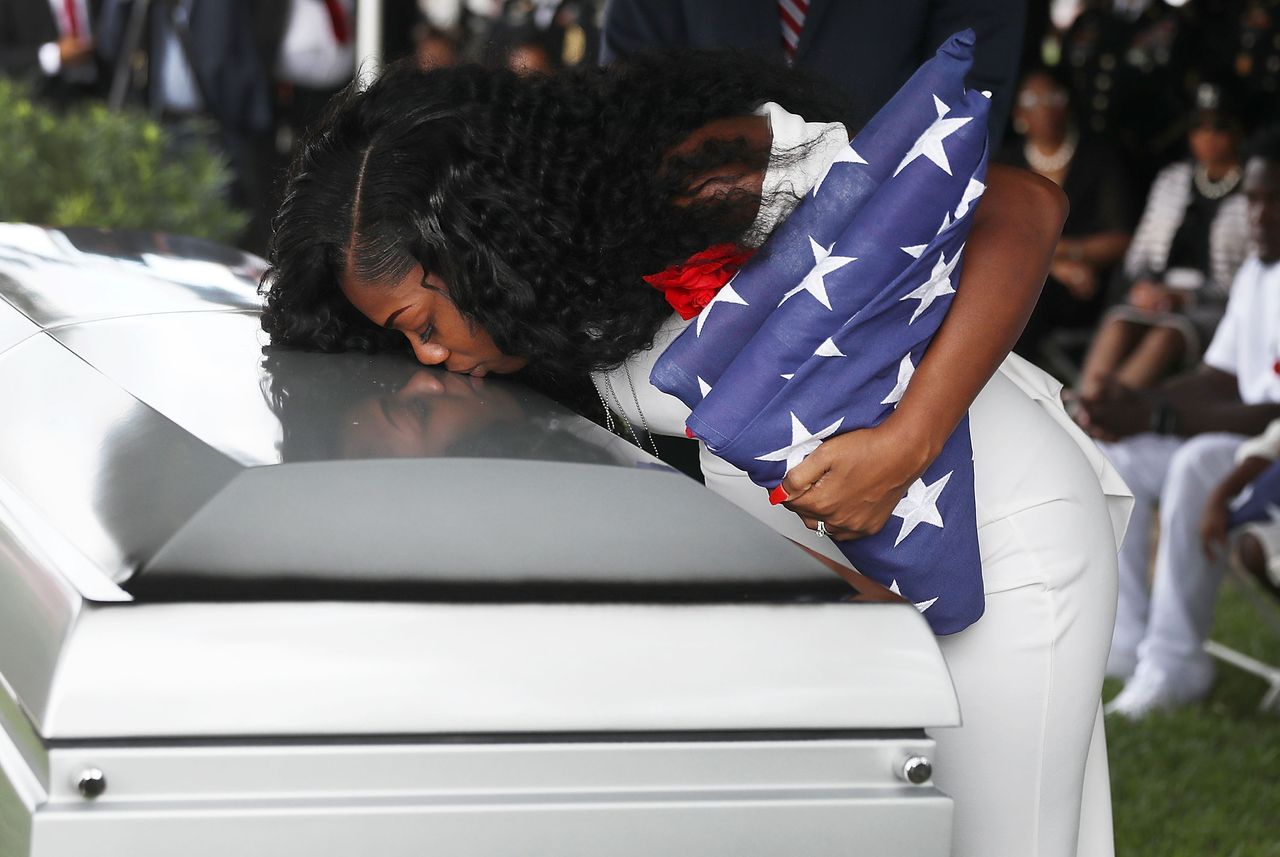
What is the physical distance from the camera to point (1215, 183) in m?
6.68

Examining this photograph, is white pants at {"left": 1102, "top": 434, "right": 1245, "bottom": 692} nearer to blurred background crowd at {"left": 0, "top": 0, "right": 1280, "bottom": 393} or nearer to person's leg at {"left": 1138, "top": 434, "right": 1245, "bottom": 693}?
person's leg at {"left": 1138, "top": 434, "right": 1245, "bottom": 693}

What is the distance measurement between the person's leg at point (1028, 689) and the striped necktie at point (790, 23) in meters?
1.07

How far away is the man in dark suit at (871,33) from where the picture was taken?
2.13 meters

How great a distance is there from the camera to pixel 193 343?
1247 millimetres

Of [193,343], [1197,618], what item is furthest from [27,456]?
[1197,618]

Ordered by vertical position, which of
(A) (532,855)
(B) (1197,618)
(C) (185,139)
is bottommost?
(B) (1197,618)

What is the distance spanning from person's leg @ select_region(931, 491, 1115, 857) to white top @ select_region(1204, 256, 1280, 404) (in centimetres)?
315

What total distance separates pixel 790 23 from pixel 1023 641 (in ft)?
3.93

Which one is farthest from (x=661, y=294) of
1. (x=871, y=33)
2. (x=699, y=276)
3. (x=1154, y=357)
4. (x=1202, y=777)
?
(x=1154, y=357)

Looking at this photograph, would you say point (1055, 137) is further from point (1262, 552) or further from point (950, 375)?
point (950, 375)

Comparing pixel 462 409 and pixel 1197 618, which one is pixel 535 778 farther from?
pixel 1197 618

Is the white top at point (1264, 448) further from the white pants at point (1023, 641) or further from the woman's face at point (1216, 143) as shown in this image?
the woman's face at point (1216, 143)

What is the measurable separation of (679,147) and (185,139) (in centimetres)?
474

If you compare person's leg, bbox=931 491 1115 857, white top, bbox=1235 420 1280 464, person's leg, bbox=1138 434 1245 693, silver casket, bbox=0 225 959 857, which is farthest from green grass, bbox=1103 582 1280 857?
silver casket, bbox=0 225 959 857
